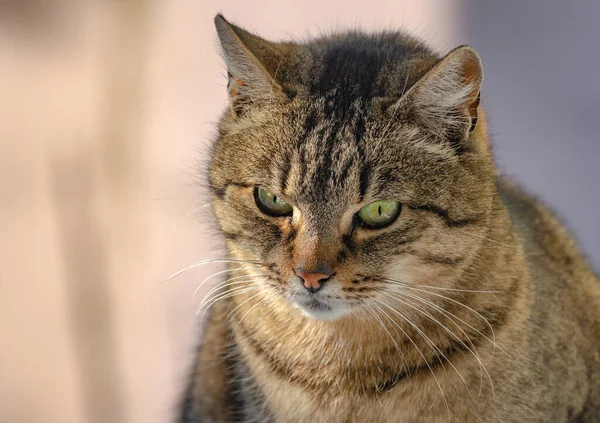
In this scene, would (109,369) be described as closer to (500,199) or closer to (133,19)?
(133,19)

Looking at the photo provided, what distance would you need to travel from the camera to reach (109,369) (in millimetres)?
1812

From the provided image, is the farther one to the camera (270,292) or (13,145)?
(13,145)

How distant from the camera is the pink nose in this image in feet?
3.21

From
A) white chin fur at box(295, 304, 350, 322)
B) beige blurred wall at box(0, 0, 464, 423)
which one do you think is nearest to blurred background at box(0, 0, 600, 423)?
beige blurred wall at box(0, 0, 464, 423)

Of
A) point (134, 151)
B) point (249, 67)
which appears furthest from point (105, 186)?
point (249, 67)

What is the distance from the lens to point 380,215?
1022 mm

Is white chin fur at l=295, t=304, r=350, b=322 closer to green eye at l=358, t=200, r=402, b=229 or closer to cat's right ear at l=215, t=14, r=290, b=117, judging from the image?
green eye at l=358, t=200, r=402, b=229

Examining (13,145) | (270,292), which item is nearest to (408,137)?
(270,292)

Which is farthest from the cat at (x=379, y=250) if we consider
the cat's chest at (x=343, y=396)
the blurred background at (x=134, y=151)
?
the blurred background at (x=134, y=151)

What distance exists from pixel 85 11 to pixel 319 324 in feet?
3.89

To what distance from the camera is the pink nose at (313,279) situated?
3.21 feet

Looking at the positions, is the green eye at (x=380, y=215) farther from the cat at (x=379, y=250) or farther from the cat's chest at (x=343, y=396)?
the cat's chest at (x=343, y=396)

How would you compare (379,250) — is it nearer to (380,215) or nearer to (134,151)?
(380,215)

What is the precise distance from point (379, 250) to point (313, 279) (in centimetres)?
11
